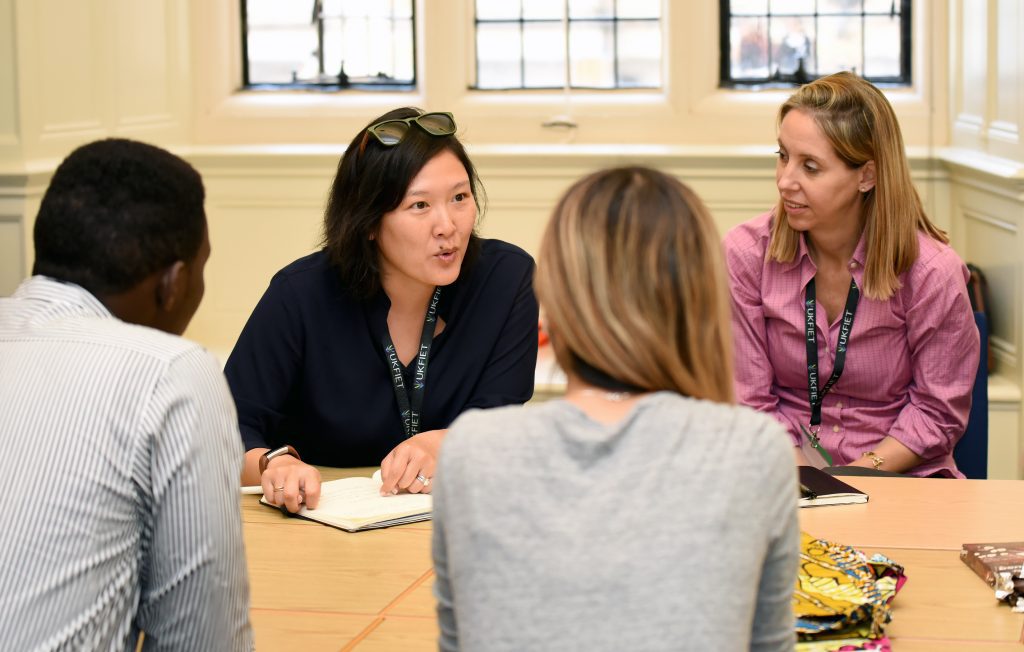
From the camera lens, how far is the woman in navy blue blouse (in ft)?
8.61

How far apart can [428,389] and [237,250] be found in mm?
2472

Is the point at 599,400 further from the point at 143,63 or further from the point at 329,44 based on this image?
the point at 329,44

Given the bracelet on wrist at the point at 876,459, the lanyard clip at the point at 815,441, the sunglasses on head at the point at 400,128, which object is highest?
the sunglasses on head at the point at 400,128

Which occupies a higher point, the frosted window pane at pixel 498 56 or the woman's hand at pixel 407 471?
the frosted window pane at pixel 498 56

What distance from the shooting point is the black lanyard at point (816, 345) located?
9.48 ft

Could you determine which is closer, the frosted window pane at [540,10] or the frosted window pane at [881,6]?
the frosted window pane at [881,6]

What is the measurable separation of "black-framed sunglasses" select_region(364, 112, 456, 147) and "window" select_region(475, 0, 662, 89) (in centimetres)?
239

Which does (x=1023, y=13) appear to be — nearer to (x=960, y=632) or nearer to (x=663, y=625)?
(x=960, y=632)

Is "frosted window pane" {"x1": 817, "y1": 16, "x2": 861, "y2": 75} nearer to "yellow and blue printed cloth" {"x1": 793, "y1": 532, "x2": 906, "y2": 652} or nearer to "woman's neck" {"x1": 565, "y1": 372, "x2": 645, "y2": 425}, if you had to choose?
"yellow and blue printed cloth" {"x1": 793, "y1": 532, "x2": 906, "y2": 652}

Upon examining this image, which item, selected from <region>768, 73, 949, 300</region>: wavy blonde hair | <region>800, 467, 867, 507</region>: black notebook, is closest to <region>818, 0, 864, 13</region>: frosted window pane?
<region>768, 73, 949, 300</region>: wavy blonde hair

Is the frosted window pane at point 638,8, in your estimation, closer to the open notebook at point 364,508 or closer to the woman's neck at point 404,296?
the woman's neck at point 404,296

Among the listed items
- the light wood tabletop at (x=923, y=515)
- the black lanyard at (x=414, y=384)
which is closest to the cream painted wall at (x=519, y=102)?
the black lanyard at (x=414, y=384)

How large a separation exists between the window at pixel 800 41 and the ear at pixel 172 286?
374 centimetres

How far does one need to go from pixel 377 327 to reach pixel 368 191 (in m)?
0.28
